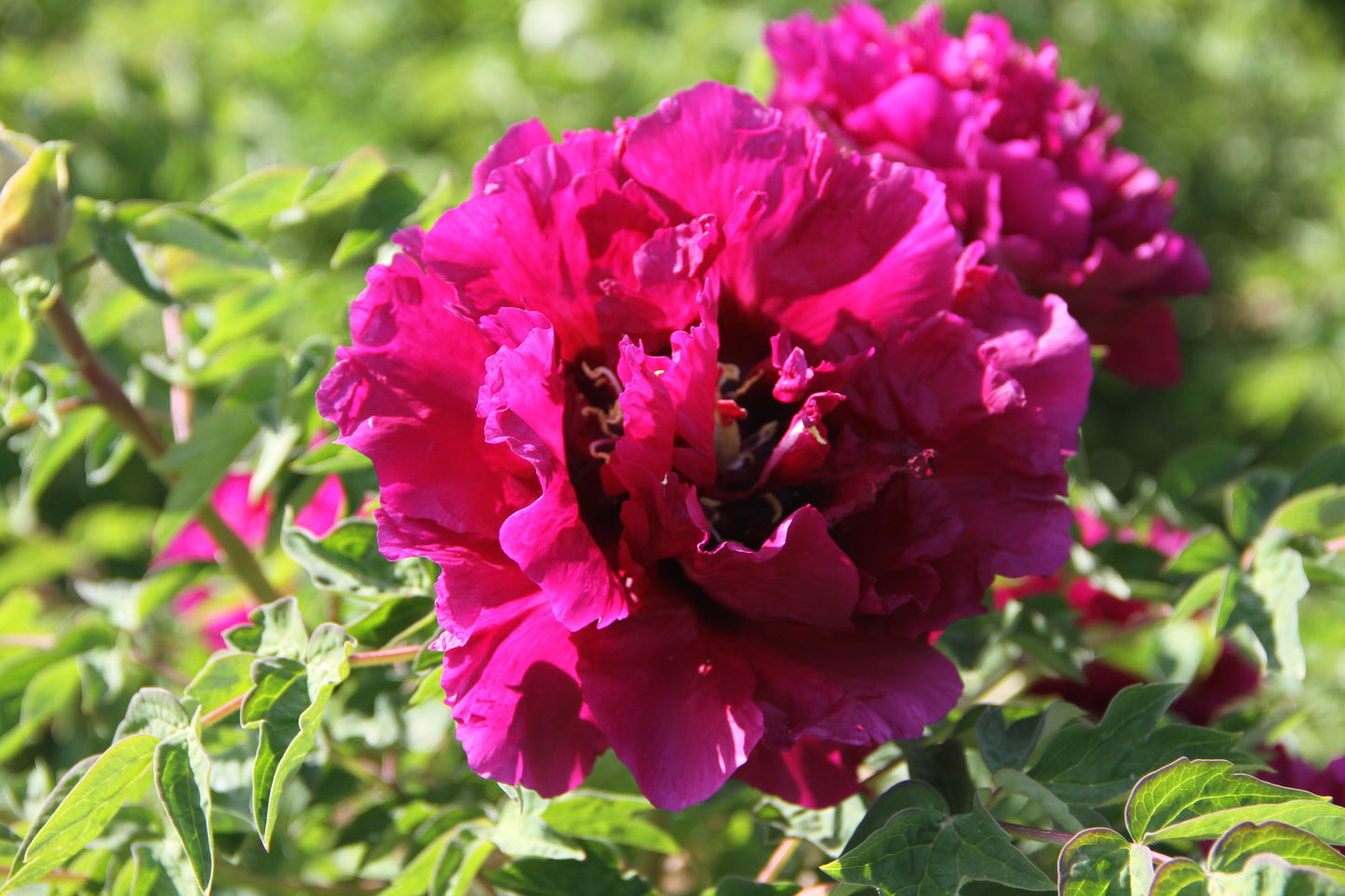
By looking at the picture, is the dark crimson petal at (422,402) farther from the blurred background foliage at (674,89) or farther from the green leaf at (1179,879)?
the blurred background foliage at (674,89)

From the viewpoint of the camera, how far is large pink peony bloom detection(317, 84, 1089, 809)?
48cm

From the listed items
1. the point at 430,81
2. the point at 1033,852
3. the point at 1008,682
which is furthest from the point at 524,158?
the point at 430,81

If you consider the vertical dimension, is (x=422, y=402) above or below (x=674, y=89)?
above

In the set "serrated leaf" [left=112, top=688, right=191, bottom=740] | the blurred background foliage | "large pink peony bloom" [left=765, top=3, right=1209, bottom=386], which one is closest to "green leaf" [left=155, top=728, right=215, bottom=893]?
"serrated leaf" [left=112, top=688, right=191, bottom=740]

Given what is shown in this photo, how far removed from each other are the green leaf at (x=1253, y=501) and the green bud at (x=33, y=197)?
76 cm

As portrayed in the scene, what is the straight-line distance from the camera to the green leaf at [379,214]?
668 mm

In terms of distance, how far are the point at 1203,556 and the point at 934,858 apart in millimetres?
339

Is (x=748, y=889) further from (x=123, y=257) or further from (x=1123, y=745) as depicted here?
(x=123, y=257)

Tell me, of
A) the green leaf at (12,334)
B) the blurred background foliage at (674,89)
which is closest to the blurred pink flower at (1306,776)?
the green leaf at (12,334)

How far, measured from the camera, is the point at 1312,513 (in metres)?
0.70

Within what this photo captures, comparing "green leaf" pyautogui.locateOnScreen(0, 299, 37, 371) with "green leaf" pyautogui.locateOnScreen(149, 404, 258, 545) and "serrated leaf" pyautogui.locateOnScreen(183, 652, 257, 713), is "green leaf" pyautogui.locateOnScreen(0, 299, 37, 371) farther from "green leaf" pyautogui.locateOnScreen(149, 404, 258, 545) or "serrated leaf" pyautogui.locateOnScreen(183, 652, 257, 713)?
"serrated leaf" pyautogui.locateOnScreen(183, 652, 257, 713)

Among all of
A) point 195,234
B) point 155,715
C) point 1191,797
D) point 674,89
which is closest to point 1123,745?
point 1191,797

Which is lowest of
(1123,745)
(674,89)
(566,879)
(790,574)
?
(674,89)

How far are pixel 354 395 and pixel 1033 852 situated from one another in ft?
1.48
